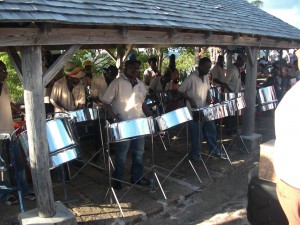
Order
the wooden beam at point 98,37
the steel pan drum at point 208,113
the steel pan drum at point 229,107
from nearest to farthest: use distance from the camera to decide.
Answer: the wooden beam at point 98,37
the steel pan drum at point 208,113
the steel pan drum at point 229,107

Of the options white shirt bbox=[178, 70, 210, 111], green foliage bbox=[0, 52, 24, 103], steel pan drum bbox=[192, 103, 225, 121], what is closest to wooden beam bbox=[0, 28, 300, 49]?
white shirt bbox=[178, 70, 210, 111]

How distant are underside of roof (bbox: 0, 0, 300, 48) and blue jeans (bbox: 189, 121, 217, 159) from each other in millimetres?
993

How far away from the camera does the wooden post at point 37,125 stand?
2209 millimetres

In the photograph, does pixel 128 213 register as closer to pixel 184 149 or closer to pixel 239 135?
pixel 184 149

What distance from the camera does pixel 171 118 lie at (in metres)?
2.88

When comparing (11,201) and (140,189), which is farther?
(140,189)

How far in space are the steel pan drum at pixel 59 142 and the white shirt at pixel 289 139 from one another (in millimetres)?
1748

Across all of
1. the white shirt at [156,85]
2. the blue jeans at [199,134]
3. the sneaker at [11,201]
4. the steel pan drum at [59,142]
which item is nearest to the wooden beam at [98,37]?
the steel pan drum at [59,142]

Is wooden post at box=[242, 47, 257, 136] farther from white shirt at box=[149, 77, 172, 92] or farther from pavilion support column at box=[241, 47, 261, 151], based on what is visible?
white shirt at box=[149, 77, 172, 92]

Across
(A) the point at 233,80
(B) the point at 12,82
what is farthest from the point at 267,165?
(B) the point at 12,82

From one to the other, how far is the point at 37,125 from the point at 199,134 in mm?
2095

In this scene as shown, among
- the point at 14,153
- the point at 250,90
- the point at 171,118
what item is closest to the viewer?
the point at 14,153

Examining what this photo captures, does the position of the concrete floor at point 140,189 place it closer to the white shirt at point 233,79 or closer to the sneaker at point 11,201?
the sneaker at point 11,201

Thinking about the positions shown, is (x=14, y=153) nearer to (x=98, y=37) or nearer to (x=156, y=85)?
(x=98, y=37)
